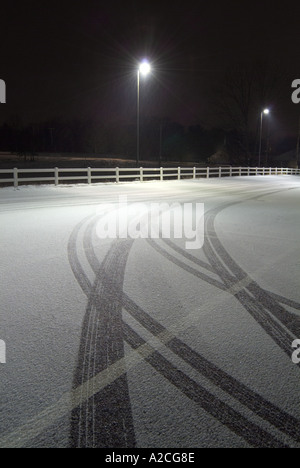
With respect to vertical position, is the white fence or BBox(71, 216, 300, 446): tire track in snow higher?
the white fence

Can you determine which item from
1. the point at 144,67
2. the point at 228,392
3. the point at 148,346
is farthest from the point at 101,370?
the point at 144,67

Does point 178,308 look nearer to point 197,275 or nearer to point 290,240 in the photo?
point 197,275

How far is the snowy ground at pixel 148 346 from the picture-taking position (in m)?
2.78

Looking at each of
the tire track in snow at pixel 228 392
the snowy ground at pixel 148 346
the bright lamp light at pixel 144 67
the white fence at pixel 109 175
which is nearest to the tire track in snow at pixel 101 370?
the snowy ground at pixel 148 346

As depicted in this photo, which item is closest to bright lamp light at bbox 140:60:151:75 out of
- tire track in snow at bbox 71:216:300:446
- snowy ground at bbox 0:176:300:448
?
snowy ground at bbox 0:176:300:448

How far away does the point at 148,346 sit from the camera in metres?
3.93

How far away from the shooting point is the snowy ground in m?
2.78

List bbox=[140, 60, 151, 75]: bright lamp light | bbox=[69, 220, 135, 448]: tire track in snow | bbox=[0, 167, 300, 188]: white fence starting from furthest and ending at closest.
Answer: bbox=[140, 60, 151, 75]: bright lamp light
bbox=[0, 167, 300, 188]: white fence
bbox=[69, 220, 135, 448]: tire track in snow

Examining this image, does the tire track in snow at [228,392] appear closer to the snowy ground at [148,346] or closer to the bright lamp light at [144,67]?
the snowy ground at [148,346]

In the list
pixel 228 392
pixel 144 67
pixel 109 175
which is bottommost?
pixel 228 392

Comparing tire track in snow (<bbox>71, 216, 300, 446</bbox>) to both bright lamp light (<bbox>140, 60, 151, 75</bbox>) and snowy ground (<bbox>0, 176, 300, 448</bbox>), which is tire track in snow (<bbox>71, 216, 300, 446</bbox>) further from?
bright lamp light (<bbox>140, 60, 151, 75</bbox>)

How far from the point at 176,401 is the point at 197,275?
136 inches

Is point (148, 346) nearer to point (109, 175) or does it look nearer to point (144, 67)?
point (144, 67)
